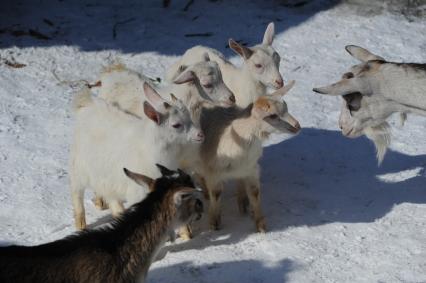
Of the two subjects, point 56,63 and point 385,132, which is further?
point 56,63

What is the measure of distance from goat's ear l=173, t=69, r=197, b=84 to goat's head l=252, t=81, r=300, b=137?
0.60 metres

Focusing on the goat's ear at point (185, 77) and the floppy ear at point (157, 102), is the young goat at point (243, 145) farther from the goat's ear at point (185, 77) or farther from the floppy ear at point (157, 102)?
the floppy ear at point (157, 102)

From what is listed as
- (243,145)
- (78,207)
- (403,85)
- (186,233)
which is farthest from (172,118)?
(403,85)

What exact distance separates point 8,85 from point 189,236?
298 centimetres

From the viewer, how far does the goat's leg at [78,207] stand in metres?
6.20

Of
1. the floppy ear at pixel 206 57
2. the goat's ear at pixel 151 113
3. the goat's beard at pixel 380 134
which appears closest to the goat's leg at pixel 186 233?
the goat's ear at pixel 151 113

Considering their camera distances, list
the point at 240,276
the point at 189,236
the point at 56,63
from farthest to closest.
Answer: the point at 56,63
the point at 189,236
the point at 240,276

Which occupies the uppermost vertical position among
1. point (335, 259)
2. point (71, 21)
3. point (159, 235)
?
point (71, 21)

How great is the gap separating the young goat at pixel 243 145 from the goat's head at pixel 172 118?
33cm

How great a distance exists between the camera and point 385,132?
6.37m

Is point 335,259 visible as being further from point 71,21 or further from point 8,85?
point 71,21

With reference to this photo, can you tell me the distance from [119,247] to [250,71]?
2538 mm

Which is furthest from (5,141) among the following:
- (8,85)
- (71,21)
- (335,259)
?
(335,259)

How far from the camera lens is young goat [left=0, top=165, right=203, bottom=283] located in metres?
4.69
